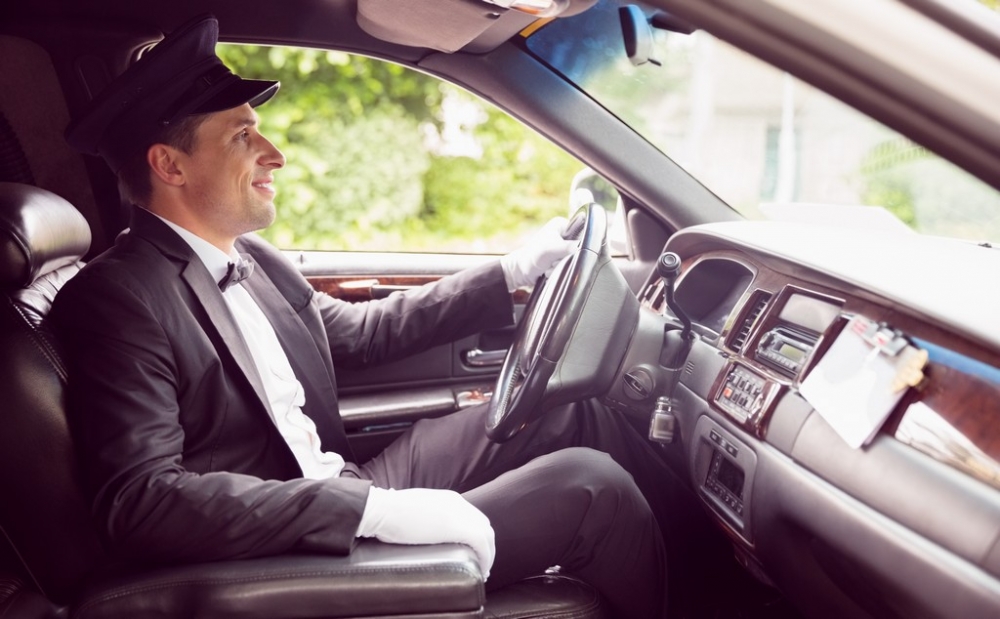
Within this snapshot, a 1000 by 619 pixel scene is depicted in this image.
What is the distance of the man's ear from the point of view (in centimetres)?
187

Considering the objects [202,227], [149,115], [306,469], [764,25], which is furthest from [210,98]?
[764,25]

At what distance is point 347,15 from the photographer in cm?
216

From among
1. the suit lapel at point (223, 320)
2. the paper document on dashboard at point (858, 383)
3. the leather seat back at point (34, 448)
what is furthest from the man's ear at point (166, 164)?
the paper document on dashboard at point (858, 383)

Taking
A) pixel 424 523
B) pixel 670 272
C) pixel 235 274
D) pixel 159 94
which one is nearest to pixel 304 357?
pixel 235 274

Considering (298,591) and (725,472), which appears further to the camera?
(725,472)

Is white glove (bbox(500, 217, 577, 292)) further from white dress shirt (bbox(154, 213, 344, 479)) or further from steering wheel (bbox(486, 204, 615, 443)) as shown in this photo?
white dress shirt (bbox(154, 213, 344, 479))

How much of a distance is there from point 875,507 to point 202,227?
1448 mm

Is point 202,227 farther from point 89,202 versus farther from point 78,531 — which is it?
point 78,531

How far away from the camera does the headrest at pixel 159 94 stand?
1743 mm

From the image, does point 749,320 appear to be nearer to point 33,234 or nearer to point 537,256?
point 537,256

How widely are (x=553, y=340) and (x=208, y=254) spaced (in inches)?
30.2

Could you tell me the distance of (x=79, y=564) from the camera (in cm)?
145

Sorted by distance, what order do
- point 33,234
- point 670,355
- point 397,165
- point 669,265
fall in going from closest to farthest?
point 33,234
point 669,265
point 670,355
point 397,165

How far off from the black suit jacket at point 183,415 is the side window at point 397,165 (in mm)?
2499
